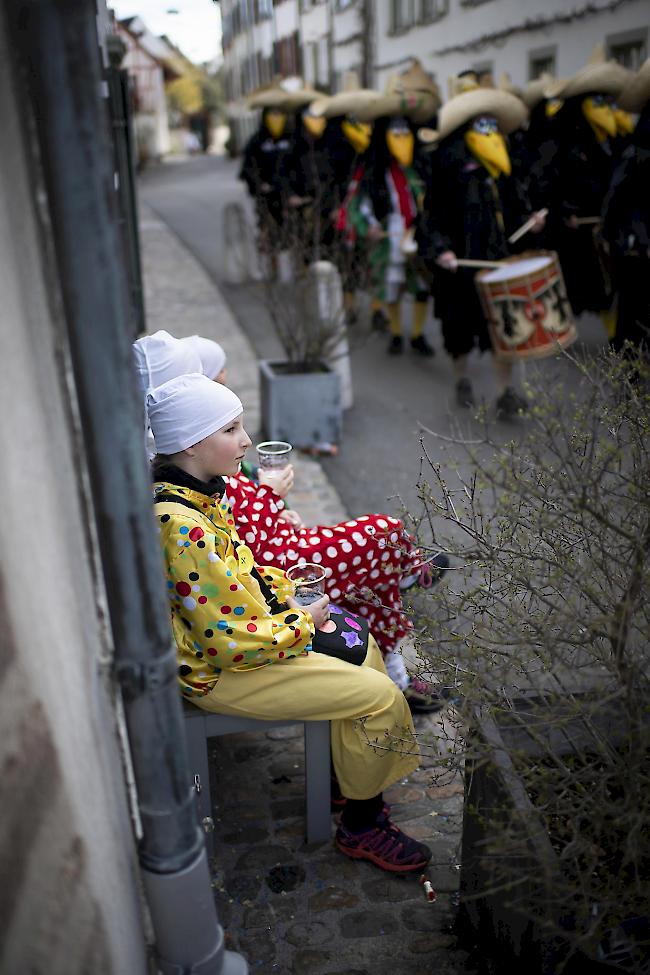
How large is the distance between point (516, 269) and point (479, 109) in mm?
1233

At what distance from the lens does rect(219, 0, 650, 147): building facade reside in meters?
11.8

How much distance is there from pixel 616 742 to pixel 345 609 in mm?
1193

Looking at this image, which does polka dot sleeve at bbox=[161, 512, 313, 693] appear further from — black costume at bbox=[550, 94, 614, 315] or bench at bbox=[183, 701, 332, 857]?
black costume at bbox=[550, 94, 614, 315]

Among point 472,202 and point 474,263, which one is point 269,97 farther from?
point 474,263

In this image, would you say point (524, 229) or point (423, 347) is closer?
point (524, 229)

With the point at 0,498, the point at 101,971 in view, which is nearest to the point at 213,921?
the point at 101,971

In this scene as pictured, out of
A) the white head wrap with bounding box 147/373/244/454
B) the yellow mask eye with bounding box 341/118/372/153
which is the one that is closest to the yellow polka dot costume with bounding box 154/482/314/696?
the white head wrap with bounding box 147/373/244/454

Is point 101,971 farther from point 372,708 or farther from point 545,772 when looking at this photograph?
point 372,708

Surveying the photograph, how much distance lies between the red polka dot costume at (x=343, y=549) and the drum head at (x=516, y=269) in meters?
2.95

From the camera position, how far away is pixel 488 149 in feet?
21.1

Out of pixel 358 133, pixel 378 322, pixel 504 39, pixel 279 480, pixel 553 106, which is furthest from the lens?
pixel 504 39

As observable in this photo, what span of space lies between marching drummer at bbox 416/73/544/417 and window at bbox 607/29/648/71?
17.5ft

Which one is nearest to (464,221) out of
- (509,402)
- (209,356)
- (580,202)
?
(509,402)

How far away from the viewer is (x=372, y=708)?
2.69 m
